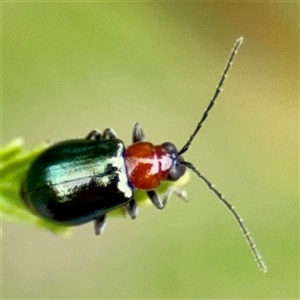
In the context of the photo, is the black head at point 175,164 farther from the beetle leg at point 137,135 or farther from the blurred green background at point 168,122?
the blurred green background at point 168,122

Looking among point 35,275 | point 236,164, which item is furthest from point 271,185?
point 35,275

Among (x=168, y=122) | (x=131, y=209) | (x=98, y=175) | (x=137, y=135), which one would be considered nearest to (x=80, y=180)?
(x=98, y=175)

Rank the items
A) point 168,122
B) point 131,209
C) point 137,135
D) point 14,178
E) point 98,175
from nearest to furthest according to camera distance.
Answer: point 14,178, point 131,209, point 98,175, point 137,135, point 168,122

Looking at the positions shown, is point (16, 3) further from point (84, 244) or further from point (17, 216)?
point (17, 216)

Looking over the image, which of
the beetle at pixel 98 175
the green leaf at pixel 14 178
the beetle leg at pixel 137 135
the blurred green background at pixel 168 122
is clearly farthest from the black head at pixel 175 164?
the blurred green background at pixel 168 122

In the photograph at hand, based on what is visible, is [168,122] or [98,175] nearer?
[98,175]

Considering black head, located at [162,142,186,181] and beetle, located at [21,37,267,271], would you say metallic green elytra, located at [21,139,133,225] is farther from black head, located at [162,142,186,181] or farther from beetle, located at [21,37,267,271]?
black head, located at [162,142,186,181]

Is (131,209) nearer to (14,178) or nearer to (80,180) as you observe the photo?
(80,180)
